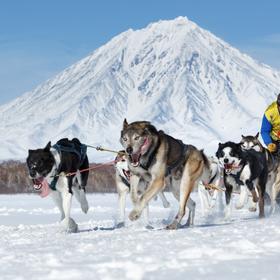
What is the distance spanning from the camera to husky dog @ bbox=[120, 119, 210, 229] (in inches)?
230

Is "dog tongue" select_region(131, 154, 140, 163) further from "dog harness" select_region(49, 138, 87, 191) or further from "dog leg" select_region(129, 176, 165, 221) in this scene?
"dog harness" select_region(49, 138, 87, 191)

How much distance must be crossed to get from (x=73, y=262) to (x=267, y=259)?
968 mm

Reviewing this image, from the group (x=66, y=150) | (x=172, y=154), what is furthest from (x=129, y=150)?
(x=66, y=150)

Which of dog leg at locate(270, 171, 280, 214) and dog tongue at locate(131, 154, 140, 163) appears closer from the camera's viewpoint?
dog tongue at locate(131, 154, 140, 163)

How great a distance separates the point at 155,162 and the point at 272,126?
8.71 feet

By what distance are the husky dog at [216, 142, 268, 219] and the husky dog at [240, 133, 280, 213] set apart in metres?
0.41

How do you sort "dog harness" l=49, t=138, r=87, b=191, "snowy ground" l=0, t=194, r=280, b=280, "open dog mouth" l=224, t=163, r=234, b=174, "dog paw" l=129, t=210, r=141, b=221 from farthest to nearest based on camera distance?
1. "open dog mouth" l=224, t=163, r=234, b=174
2. "dog harness" l=49, t=138, r=87, b=191
3. "dog paw" l=129, t=210, r=141, b=221
4. "snowy ground" l=0, t=194, r=280, b=280

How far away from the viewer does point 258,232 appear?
4.79 metres

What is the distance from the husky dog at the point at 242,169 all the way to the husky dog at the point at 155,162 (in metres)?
1.21

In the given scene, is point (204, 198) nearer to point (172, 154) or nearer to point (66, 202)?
point (66, 202)

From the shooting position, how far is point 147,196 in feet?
19.2

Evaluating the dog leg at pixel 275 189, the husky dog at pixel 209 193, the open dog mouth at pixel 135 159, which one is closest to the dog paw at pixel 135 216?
the open dog mouth at pixel 135 159

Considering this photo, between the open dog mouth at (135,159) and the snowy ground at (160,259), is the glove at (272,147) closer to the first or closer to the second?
the open dog mouth at (135,159)

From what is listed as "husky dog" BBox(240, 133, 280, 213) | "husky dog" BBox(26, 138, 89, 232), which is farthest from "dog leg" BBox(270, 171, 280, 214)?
"husky dog" BBox(26, 138, 89, 232)
